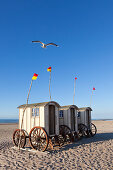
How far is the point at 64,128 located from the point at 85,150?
3.74 m

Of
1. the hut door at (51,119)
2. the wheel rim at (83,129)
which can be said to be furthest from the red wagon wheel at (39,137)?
the wheel rim at (83,129)

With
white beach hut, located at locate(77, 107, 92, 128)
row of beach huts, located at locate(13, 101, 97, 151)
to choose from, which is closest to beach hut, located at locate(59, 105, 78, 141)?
row of beach huts, located at locate(13, 101, 97, 151)

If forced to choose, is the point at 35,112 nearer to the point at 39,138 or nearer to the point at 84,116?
the point at 39,138

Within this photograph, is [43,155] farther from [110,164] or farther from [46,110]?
[110,164]

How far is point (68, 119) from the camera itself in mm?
15391

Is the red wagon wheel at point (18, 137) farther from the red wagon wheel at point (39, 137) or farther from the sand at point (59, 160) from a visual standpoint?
the sand at point (59, 160)

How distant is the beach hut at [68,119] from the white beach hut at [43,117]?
2349 mm

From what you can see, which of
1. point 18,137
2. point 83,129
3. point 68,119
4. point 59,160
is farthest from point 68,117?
point 59,160

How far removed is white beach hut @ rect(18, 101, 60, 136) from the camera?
477 inches

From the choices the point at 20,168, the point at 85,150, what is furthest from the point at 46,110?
the point at 20,168

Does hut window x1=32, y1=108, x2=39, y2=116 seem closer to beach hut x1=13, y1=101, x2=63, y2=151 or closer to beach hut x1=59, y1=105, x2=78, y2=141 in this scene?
beach hut x1=13, y1=101, x2=63, y2=151

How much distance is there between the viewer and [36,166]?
27.5 ft

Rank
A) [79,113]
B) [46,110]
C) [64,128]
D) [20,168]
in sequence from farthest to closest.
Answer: [79,113] → [64,128] → [46,110] → [20,168]

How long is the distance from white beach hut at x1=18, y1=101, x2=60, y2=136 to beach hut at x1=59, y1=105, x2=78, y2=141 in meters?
2.35
